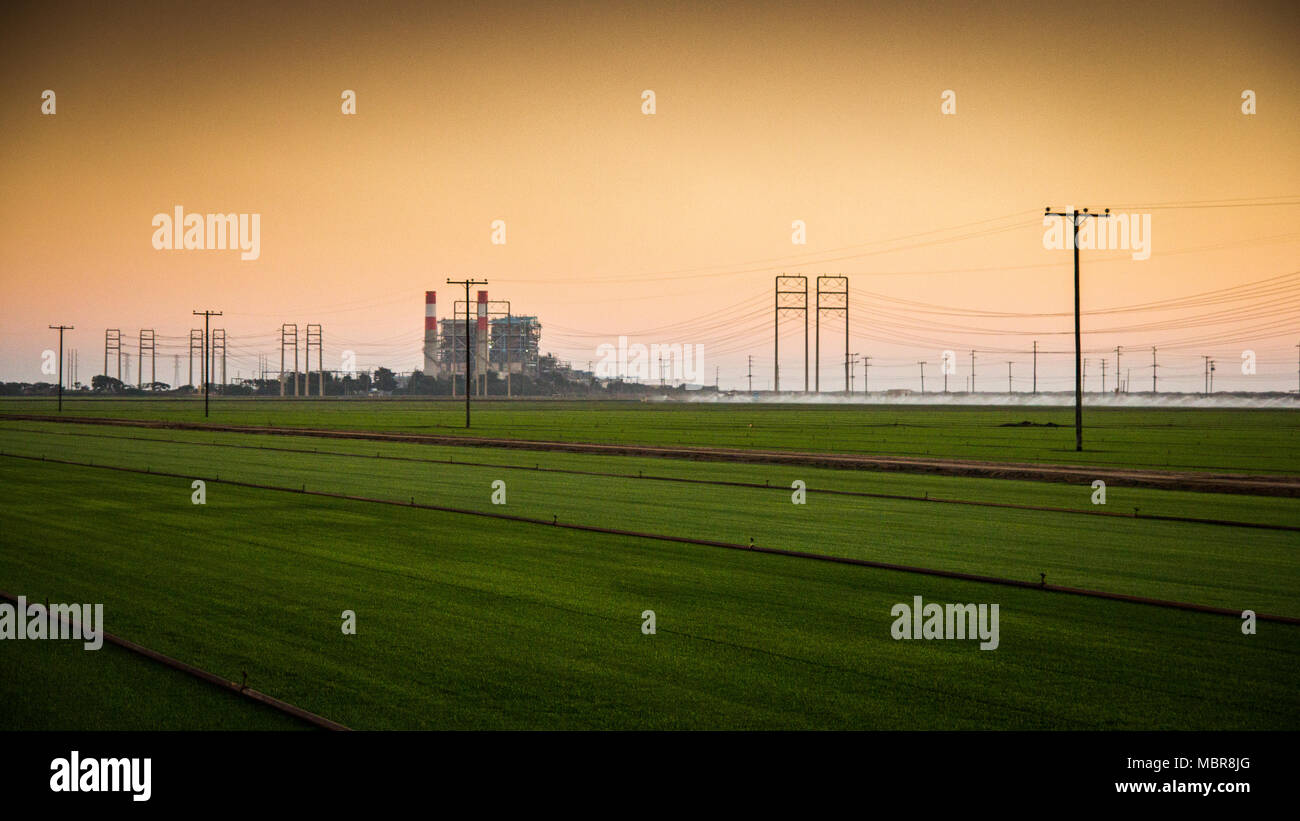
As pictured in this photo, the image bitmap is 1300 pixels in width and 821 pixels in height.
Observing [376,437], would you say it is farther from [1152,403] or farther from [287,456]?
[1152,403]

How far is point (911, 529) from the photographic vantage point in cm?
2055

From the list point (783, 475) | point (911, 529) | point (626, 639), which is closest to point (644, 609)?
point (626, 639)

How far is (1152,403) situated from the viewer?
158000mm

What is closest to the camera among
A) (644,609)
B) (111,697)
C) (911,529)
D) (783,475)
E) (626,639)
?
(111,697)

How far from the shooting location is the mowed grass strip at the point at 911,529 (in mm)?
15219

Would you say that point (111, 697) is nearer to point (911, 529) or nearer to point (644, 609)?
point (644, 609)

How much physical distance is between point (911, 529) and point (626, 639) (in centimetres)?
1051

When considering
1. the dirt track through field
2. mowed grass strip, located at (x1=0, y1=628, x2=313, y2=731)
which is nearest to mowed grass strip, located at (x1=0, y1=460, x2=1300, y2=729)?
mowed grass strip, located at (x1=0, y1=628, x2=313, y2=731)

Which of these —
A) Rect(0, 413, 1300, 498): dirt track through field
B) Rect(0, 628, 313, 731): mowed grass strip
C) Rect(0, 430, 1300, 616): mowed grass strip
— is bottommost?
Rect(0, 628, 313, 731): mowed grass strip

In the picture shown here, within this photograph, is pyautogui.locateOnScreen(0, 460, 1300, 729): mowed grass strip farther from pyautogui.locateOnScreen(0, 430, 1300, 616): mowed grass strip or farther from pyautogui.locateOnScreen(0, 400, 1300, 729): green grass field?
pyautogui.locateOnScreen(0, 430, 1300, 616): mowed grass strip

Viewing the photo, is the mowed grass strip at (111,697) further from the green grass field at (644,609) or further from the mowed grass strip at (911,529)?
the mowed grass strip at (911,529)

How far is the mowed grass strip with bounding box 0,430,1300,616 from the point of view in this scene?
49.9ft

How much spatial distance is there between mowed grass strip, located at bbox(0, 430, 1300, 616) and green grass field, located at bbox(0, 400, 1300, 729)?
11 cm
